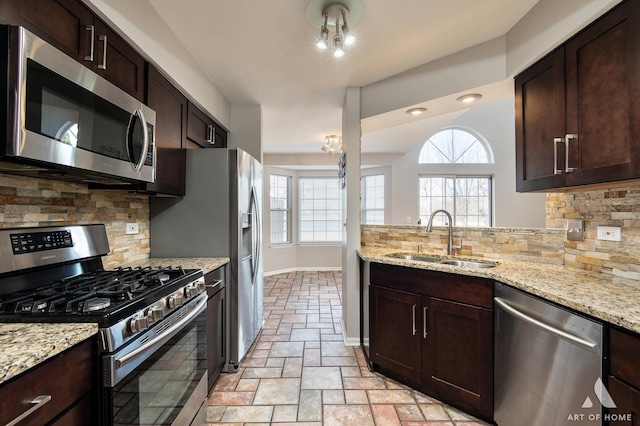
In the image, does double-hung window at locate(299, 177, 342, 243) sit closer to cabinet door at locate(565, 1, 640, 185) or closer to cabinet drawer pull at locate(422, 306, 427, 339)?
cabinet drawer pull at locate(422, 306, 427, 339)

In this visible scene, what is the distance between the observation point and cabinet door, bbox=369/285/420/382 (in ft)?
6.45

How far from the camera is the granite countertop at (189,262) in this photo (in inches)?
75.4

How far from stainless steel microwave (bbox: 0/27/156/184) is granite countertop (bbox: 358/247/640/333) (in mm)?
1784

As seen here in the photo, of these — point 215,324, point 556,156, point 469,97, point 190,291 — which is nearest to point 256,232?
point 215,324

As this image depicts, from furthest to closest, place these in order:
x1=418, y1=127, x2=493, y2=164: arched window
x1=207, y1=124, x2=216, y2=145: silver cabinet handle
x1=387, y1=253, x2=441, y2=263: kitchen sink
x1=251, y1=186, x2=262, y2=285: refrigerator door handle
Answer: x1=418, y1=127, x2=493, y2=164: arched window → x1=207, y1=124, x2=216, y2=145: silver cabinet handle → x1=251, y1=186, x2=262, y2=285: refrigerator door handle → x1=387, y1=253, x2=441, y2=263: kitchen sink

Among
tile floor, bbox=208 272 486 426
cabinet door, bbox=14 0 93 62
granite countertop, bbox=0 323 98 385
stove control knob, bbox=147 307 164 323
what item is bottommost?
tile floor, bbox=208 272 486 426

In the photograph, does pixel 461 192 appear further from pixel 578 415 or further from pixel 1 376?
pixel 1 376

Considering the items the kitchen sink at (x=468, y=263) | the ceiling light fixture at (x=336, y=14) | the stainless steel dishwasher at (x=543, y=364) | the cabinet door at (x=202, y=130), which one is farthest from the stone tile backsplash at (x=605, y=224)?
the cabinet door at (x=202, y=130)

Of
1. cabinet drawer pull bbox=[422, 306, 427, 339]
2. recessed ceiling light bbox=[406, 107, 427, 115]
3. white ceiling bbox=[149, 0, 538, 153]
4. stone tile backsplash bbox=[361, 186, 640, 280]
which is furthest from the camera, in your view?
recessed ceiling light bbox=[406, 107, 427, 115]

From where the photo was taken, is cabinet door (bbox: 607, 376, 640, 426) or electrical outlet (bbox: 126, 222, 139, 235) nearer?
cabinet door (bbox: 607, 376, 640, 426)

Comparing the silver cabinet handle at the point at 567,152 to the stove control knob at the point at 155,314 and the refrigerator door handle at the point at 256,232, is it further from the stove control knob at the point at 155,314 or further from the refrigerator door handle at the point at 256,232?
the refrigerator door handle at the point at 256,232

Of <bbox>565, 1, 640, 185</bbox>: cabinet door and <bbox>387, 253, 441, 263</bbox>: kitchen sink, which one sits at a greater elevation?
<bbox>565, 1, 640, 185</bbox>: cabinet door

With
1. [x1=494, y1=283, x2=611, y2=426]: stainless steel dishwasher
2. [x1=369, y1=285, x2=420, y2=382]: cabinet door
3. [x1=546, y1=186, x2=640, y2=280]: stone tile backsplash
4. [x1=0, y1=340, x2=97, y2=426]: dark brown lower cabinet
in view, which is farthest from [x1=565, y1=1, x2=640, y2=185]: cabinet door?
[x1=0, y1=340, x2=97, y2=426]: dark brown lower cabinet

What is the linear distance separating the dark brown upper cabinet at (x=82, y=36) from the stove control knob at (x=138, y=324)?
1.09 meters
